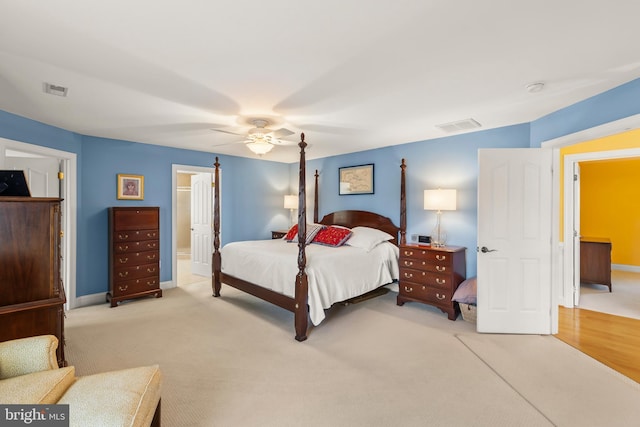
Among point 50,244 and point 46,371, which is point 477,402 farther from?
point 50,244

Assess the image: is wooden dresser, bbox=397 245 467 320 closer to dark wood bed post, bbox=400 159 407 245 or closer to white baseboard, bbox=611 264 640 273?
dark wood bed post, bbox=400 159 407 245

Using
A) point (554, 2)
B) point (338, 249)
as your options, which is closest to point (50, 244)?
point (338, 249)

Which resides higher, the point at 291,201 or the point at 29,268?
the point at 291,201

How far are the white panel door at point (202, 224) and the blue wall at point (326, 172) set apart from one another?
30cm

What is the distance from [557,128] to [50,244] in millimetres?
4588

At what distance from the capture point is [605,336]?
3.06m

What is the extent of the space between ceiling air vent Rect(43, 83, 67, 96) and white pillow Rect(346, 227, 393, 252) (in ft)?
11.7

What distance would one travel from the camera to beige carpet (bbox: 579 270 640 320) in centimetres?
379

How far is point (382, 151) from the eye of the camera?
5035 millimetres

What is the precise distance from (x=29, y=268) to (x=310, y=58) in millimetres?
2293

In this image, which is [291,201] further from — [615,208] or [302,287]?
[615,208]

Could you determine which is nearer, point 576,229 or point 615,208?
point 576,229

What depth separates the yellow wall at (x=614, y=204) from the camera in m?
5.94

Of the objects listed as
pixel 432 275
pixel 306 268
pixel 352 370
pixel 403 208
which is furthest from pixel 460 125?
pixel 352 370
